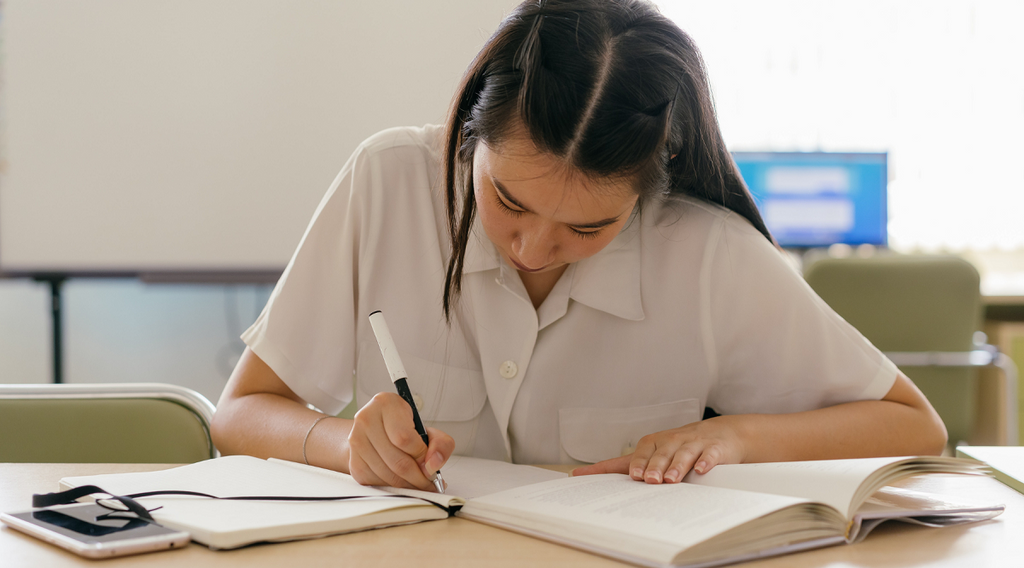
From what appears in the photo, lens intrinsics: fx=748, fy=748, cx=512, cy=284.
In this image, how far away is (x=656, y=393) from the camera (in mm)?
1061

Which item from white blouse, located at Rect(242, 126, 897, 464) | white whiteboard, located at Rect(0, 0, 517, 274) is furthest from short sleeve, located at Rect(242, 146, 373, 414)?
white whiteboard, located at Rect(0, 0, 517, 274)

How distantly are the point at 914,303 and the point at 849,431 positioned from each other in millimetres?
1256

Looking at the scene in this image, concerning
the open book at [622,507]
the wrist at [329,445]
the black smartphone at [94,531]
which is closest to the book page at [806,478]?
the open book at [622,507]

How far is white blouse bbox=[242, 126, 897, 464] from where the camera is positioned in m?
1.02

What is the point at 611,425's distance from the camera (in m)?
1.04

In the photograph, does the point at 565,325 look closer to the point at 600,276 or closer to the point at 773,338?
the point at 600,276

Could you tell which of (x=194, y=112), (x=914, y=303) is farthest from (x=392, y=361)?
(x=194, y=112)

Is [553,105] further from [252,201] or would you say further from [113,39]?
[113,39]

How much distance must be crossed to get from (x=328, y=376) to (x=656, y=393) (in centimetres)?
46

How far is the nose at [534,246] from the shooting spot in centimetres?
83

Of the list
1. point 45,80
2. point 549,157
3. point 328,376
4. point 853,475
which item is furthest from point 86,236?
point 853,475

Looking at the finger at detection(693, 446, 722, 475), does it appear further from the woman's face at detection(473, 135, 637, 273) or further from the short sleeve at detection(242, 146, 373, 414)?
the short sleeve at detection(242, 146, 373, 414)

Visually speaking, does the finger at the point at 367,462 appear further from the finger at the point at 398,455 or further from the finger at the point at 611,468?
the finger at the point at 611,468

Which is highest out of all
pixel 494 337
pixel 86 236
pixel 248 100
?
pixel 248 100
